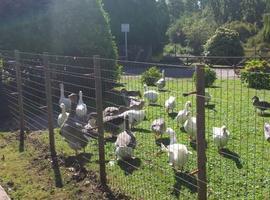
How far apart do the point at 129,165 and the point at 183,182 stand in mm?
1158

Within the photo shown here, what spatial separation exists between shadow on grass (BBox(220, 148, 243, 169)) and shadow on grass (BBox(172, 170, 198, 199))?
872mm

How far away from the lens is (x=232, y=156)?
7.66 metres

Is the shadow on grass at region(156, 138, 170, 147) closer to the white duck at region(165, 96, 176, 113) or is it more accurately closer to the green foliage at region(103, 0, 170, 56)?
the white duck at region(165, 96, 176, 113)

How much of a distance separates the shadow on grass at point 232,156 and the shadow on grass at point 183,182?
2.86 feet

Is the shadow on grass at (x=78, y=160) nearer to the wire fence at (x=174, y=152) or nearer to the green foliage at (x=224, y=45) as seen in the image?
the wire fence at (x=174, y=152)

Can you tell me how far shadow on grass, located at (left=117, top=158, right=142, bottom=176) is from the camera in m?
7.32

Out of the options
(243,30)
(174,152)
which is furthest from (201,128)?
(243,30)

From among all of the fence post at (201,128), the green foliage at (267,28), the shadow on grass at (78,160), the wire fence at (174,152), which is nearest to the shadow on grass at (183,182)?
the wire fence at (174,152)

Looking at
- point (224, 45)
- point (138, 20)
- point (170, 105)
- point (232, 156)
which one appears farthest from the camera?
point (138, 20)

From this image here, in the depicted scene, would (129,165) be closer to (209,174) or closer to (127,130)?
(127,130)

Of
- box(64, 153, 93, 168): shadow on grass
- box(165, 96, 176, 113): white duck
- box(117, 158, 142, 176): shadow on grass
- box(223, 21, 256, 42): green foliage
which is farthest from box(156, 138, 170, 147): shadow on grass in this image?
box(223, 21, 256, 42): green foliage

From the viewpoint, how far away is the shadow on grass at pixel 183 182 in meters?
6.32

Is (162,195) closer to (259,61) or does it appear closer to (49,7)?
(49,7)

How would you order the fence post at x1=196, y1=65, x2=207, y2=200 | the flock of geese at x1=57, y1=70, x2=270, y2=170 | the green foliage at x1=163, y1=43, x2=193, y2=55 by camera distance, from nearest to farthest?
the fence post at x1=196, y1=65, x2=207, y2=200 < the flock of geese at x1=57, y1=70, x2=270, y2=170 < the green foliage at x1=163, y1=43, x2=193, y2=55
